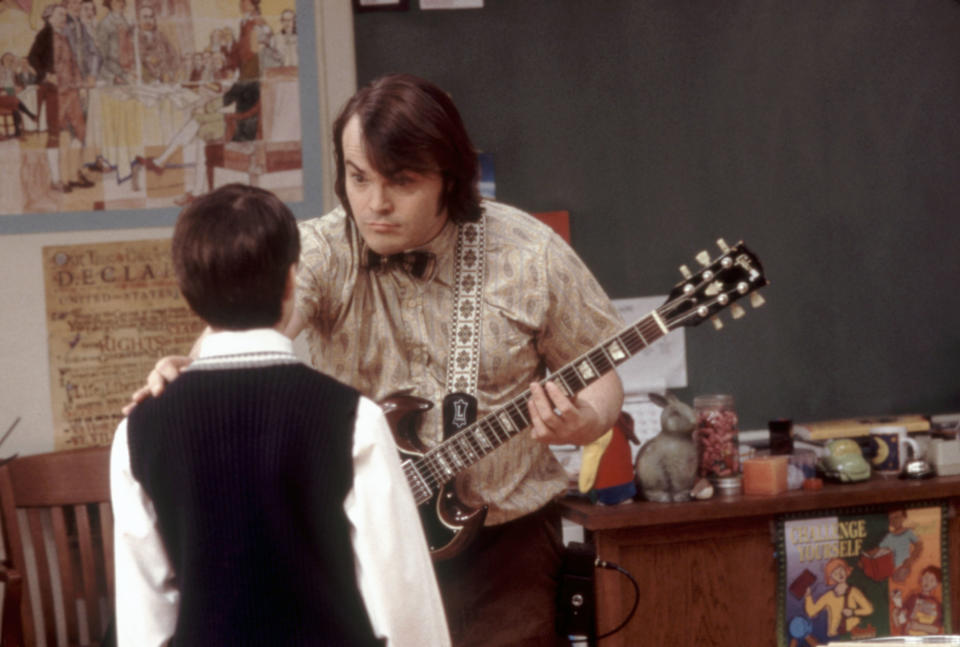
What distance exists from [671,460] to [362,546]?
1514 mm

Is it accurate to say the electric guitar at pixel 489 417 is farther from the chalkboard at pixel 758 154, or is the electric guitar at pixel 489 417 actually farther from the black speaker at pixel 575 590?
the chalkboard at pixel 758 154

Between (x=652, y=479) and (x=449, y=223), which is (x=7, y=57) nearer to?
(x=449, y=223)

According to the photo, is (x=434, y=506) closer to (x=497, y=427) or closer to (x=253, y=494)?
(x=497, y=427)

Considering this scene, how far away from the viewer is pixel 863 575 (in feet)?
8.88

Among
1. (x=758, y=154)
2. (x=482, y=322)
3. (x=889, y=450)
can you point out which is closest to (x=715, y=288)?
(x=482, y=322)

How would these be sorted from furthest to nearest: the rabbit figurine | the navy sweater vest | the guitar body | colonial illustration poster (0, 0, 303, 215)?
colonial illustration poster (0, 0, 303, 215) < the rabbit figurine < the guitar body < the navy sweater vest

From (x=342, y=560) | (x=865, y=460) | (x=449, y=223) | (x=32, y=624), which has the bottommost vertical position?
(x=32, y=624)

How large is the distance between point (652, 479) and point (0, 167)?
1854mm

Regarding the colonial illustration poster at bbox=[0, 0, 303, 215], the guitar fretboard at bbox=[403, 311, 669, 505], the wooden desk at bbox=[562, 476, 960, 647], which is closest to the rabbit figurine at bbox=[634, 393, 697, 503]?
the wooden desk at bbox=[562, 476, 960, 647]

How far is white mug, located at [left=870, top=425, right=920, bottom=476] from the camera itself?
2.86m

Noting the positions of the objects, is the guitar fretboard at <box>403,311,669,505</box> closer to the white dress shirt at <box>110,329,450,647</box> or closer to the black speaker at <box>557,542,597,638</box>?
the black speaker at <box>557,542,597,638</box>

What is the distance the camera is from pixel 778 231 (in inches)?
124

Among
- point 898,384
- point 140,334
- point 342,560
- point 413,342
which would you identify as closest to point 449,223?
point 413,342

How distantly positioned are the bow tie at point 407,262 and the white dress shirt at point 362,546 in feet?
1.88
